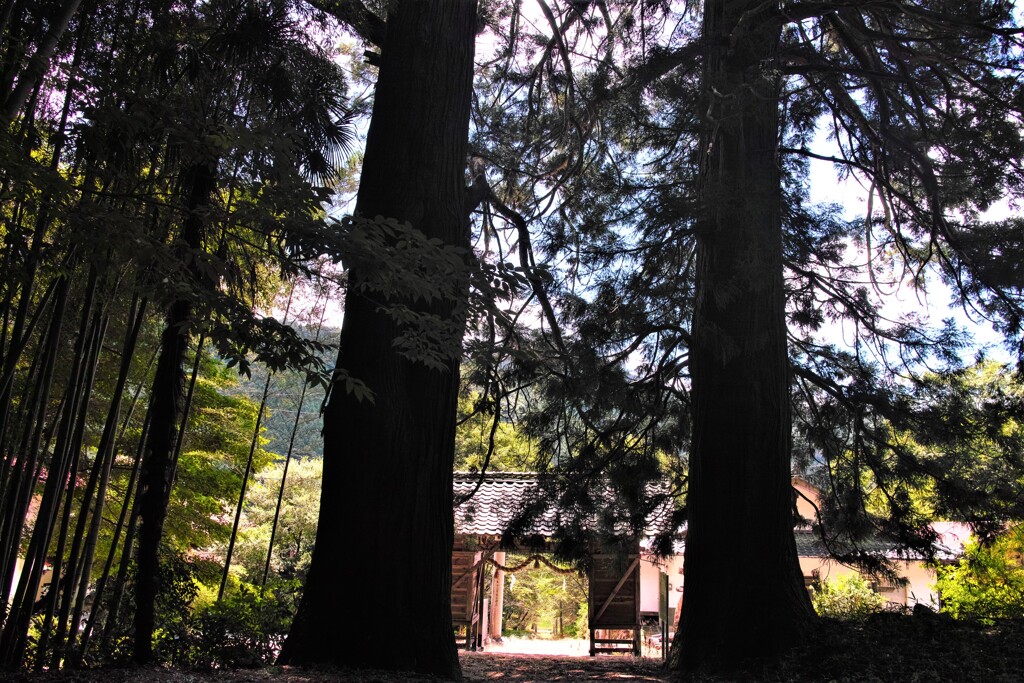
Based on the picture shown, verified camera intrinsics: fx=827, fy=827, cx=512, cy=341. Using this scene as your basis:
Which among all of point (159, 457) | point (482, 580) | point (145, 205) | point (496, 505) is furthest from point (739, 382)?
point (482, 580)

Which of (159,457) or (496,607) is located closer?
(159,457)

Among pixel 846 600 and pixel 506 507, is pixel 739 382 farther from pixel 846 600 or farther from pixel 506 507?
pixel 846 600

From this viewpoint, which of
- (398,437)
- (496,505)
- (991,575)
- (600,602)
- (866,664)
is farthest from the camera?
(600,602)

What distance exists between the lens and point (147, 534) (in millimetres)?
4047

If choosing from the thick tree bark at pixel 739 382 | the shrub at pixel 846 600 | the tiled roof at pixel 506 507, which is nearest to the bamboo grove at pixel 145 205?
the thick tree bark at pixel 739 382

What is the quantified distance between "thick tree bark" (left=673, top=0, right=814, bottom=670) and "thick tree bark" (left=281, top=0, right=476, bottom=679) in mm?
1775

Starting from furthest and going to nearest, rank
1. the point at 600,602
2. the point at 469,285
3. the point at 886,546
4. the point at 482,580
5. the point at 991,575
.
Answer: the point at 482,580 < the point at 886,546 < the point at 600,602 < the point at 991,575 < the point at 469,285

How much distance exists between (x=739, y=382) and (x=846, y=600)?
754cm

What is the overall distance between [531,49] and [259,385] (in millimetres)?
21138

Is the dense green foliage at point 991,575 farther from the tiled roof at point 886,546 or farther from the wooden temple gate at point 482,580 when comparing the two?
the wooden temple gate at point 482,580

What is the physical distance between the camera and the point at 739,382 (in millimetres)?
6285

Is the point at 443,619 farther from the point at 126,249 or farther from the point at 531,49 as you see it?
the point at 531,49

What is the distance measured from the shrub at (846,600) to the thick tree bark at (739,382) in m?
1.31

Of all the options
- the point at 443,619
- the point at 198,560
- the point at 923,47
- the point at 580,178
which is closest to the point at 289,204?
the point at 443,619
